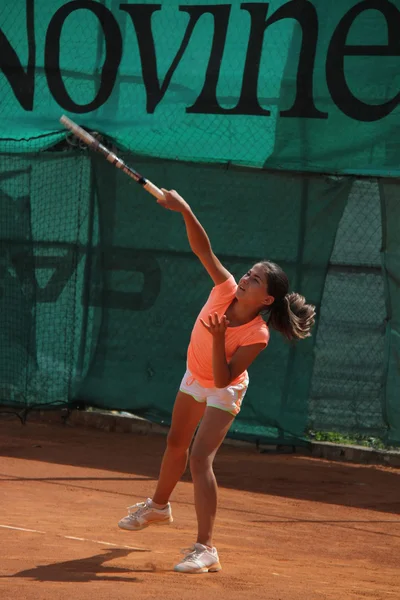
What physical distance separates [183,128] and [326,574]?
5046 mm

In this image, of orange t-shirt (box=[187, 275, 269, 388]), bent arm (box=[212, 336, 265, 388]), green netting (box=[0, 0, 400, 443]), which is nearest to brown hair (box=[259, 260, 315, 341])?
orange t-shirt (box=[187, 275, 269, 388])

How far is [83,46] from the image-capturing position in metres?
9.73

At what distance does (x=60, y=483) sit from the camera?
7516mm

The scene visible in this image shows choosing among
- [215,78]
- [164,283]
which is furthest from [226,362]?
[215,78]

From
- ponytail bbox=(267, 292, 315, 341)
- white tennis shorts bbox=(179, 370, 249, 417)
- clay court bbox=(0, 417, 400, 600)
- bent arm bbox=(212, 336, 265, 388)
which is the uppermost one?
ponytail bbox=(267, 292, 315, 341)

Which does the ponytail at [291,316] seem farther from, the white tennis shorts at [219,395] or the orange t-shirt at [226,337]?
the white tennis shorts at [219,395]

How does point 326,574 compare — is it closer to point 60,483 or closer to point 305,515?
point 305,515

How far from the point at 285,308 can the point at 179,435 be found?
855 millimetres

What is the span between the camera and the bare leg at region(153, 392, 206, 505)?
5.31m

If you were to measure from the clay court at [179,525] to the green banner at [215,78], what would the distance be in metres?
2.61

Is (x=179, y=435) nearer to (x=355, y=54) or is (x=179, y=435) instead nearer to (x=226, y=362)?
(x=226, y=362)

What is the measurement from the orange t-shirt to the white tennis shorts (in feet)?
0.10

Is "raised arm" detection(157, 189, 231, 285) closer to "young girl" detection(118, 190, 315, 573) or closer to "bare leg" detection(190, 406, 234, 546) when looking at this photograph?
"young girl" detection(118, 190, 315, 573)

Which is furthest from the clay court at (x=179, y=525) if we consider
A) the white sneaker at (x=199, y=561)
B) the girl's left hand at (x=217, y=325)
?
the girl's left hand at (x=217, y=325)
